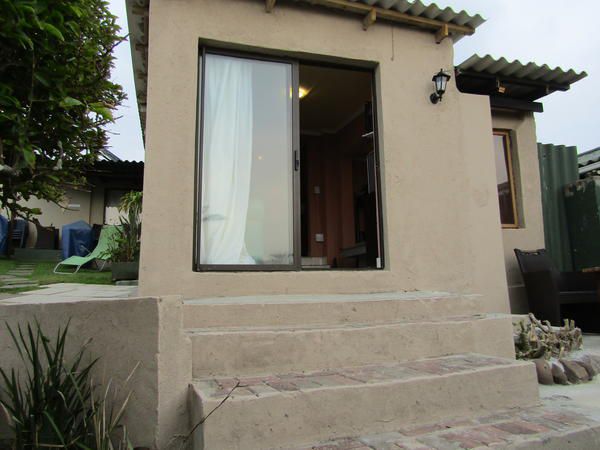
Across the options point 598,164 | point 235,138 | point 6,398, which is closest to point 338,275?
point 235,138

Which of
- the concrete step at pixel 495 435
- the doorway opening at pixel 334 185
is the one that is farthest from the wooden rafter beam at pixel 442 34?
Result: the concrete step at pixel 495 435

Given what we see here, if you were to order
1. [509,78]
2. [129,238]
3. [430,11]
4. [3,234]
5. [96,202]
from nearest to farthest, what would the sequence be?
[430,11], [509,78], [129,238], [3,234], [96,202]

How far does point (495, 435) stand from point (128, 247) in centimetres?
568

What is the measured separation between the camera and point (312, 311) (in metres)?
2.87

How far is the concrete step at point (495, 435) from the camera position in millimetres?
1925

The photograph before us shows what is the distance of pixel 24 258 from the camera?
32.5 ft

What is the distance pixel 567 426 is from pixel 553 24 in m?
13.9

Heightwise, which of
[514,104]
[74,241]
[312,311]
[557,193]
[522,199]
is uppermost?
[514,104]

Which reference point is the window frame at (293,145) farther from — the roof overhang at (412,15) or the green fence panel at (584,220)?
the green fence panel at (584,220)

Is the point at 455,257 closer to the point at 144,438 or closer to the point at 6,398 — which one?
the point at 144,438

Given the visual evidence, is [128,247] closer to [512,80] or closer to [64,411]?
[64,411]

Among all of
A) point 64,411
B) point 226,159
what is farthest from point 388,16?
point 64,411

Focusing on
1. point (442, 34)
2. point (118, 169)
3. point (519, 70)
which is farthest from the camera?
point (118, 169)

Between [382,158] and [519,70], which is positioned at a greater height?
[519,70]
